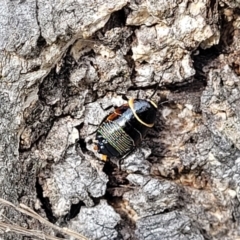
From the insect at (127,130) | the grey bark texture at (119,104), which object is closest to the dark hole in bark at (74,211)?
the grey bark texture at (119,104)

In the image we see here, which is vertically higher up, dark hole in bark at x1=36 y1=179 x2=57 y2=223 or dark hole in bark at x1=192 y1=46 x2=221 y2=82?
dark hole in bark at x1=192 y1=46 x2=221 y2=82

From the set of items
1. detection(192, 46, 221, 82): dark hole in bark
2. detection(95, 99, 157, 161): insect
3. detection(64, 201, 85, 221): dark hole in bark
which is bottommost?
detection(64, 201, 85, 221): dark hole in bark

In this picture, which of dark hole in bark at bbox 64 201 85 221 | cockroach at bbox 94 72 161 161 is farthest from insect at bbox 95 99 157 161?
dark hole in bark at bbox 64 201 85 221

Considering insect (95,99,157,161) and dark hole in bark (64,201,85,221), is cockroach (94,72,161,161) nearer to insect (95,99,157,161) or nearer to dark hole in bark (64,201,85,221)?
insect (95,99,157,161)

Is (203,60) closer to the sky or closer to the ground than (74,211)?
closer to the sky

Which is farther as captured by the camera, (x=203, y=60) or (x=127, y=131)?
(x=127, y=131)

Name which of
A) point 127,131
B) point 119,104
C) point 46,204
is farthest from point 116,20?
point 46,204

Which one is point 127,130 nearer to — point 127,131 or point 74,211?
point 127,131

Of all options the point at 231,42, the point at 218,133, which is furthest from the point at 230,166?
the point at 231,42
